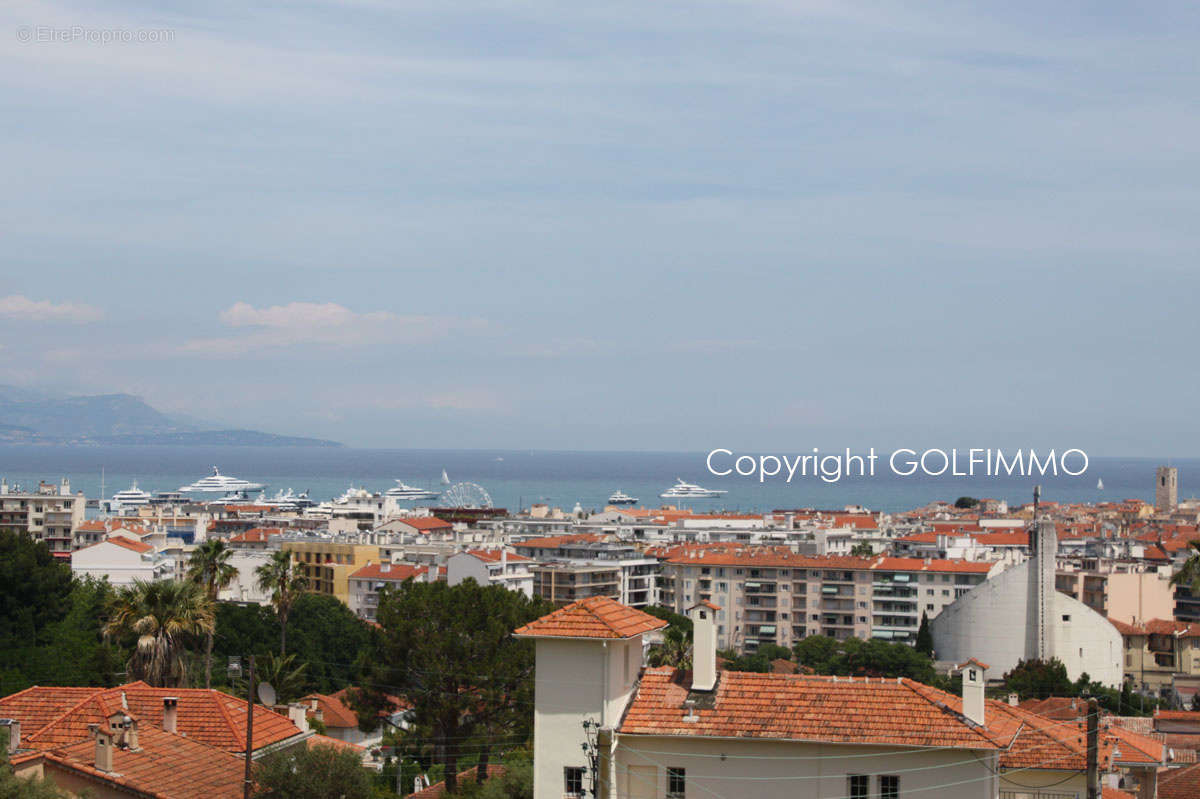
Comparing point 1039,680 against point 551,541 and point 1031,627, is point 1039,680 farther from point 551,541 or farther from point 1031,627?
point 551,541

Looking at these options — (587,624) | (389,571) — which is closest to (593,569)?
(389,571)

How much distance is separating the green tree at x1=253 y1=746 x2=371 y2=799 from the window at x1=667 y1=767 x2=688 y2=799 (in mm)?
7119

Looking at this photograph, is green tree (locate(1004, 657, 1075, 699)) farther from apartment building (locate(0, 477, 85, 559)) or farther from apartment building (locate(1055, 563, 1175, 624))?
apartment building (locate(0, 477, 85, 559))

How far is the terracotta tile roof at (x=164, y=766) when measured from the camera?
74.4ft

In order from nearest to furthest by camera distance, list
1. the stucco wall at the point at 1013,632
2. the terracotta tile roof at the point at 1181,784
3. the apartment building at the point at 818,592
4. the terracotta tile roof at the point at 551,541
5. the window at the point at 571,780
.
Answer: the window at the point at 571,780, the terracotta tile roof at the point at 1181,784, the stucco wall at the point at 1013,632, the apartment building at the point at 818,592, the terracotta tile roof at the point at 551,541

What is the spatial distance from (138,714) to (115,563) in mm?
73146

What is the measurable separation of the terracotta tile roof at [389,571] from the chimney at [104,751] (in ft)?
247

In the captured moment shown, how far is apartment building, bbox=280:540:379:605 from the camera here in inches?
4114

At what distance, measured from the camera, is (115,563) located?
96.4 metres

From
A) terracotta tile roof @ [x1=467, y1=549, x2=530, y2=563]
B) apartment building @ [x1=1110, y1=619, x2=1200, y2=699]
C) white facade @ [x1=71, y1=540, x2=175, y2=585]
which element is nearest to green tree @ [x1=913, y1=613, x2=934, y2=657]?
apartment building @ [x1=1110, y1=619, x2=1200, y2=699]

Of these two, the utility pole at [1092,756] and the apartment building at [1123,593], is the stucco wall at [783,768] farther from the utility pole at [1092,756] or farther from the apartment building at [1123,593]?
the apartment building at [1123,593]

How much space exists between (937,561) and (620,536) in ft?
118

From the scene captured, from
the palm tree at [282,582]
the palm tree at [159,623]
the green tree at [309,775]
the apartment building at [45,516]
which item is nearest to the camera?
the green tree at [309,775]

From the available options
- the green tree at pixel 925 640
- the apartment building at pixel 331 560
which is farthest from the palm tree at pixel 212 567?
the green tree at pixel 925 640
